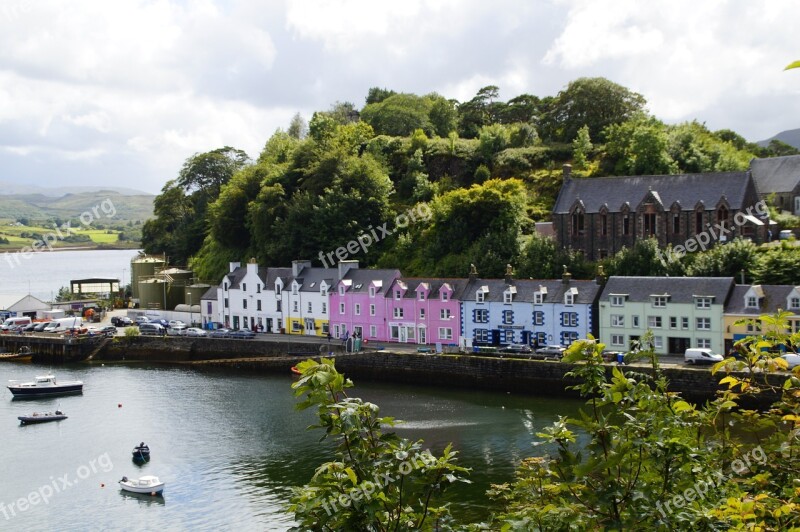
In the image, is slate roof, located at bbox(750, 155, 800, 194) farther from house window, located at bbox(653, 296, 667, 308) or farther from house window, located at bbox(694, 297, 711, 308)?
house window, located at bbox(694, 297, 711, 308)

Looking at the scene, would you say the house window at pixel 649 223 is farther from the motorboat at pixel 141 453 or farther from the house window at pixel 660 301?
the motorboat at pixel 141 453

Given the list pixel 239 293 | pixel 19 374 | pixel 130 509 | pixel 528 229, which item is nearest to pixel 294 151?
pixel 239 293

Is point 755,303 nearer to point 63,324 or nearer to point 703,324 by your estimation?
point 703,324

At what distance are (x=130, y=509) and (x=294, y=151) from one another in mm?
43634

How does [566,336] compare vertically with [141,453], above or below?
above

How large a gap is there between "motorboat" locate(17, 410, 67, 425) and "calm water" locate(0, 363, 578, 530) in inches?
19.4

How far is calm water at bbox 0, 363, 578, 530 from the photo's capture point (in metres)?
23.3

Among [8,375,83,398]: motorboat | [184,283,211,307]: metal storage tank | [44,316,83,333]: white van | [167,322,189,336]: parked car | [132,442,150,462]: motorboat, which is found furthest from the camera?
[184,283,211,307]: metal storage tank

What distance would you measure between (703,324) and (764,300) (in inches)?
107

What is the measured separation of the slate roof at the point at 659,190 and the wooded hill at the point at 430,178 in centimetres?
359

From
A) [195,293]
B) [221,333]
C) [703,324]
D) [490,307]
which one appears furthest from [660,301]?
[195,293]

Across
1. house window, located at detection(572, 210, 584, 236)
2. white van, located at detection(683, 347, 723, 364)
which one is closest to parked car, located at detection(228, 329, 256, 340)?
house window, located at detection(572, 210, 584, 236)

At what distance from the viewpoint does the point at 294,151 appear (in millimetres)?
64375

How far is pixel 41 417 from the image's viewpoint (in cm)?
3488
